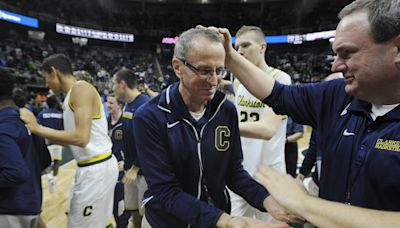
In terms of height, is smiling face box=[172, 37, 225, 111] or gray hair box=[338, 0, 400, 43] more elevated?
gray hair box=[338, 0, 400, 43]

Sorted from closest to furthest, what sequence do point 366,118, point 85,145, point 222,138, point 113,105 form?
point 366,118
point 222,138
point 85,145
point 113,105

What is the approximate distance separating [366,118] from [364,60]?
24 cm

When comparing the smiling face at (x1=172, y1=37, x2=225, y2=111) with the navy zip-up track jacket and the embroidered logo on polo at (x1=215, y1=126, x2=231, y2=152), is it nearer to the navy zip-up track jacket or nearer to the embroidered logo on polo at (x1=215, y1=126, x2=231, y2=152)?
the navy zip-up track jacket

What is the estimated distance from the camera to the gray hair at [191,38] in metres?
1.59

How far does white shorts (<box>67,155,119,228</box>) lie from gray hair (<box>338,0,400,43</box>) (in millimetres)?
2666

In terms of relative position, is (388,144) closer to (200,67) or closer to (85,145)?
(200,67)

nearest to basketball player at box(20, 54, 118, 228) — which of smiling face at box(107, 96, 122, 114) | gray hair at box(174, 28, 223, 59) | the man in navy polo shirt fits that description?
smiling face at box(107, 96, 122, 114)

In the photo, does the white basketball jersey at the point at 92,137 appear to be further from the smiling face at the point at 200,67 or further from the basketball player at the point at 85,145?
the smiling face at the point at 200,67

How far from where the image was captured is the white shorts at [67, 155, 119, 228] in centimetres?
296

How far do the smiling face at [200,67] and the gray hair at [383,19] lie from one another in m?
0.70

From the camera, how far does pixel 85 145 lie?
9.37ft

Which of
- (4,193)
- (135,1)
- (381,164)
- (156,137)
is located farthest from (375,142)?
(135,1)

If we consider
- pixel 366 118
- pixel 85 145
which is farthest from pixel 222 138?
pixel 85 145

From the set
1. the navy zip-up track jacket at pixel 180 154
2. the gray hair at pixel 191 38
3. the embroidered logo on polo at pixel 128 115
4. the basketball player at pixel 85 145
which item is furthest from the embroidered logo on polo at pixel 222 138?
the embroidered logo on polo at pixel 128 115
